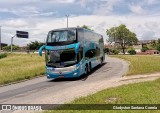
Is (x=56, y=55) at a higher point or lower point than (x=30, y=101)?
higher

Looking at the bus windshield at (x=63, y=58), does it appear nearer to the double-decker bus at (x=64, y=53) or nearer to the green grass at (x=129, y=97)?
the double-decker bus at (x=64, y=53)

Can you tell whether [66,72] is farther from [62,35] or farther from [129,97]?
[129,97]

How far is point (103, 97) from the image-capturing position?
47.2 ft

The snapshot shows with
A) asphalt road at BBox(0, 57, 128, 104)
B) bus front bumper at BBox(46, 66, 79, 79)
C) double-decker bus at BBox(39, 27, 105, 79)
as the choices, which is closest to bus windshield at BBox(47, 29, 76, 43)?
double-decker bus at BBox(39, 27, 105, 79)

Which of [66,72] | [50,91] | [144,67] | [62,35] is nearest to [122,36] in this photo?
[144,67]

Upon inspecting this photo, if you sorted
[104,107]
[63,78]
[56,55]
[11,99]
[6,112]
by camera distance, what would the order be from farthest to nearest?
[63,78] → [56,55] → [11,99] → [6,112] → [104,107]

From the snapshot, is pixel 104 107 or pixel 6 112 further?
pixel 6 112

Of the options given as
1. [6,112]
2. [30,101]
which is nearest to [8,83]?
[30,101]

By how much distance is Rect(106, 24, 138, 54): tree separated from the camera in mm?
156500

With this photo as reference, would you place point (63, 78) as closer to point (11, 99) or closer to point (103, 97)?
point (11, 99)

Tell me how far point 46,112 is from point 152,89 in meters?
5.74

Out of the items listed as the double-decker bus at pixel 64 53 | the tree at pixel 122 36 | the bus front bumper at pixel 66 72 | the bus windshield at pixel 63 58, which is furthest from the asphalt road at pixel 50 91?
the tree at pixel 122 36

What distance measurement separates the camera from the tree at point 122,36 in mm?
156500

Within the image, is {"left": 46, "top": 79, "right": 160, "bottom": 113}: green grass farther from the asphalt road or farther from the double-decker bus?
the double-decker bus
